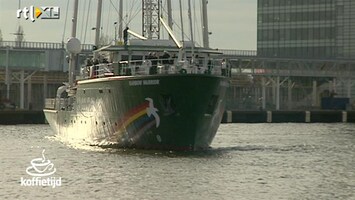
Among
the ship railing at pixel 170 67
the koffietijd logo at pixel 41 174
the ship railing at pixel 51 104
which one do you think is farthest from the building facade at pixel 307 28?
the koffietijd logo at pixel 41 174

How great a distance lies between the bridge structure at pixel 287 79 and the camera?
495 feet

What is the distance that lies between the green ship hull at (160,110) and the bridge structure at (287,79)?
3427 inches

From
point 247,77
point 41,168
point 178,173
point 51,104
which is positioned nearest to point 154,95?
point 41,168

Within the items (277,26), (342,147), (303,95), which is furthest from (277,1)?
(342,147)

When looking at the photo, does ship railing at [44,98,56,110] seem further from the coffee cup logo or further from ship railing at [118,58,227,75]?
the coffee cup logo

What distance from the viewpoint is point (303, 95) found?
17825cm

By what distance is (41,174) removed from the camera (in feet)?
146

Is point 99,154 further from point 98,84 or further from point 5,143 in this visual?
point 5,143

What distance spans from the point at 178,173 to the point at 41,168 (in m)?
8.25

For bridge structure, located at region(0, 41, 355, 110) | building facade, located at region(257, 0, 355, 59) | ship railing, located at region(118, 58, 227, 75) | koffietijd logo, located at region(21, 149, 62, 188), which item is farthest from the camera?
building facade, located at region(257, 0, 355, 59)

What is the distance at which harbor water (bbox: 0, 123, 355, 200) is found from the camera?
37312mm

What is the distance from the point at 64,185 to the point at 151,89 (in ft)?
47.1

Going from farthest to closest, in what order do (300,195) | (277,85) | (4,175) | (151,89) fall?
(277,85) < (151,89) < (4,175) < (300,195)

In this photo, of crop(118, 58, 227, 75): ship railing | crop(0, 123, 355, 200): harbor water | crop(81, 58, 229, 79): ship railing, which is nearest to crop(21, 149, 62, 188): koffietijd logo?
crop(0, 123, 355, 200): harbor water
